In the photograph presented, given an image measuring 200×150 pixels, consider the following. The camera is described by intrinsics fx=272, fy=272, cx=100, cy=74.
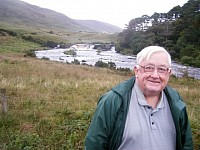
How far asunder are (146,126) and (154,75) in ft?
1.58

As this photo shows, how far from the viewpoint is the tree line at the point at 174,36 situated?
4078 centimetres

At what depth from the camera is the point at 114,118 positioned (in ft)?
8.14

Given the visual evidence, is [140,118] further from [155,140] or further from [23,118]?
→ [23,118]

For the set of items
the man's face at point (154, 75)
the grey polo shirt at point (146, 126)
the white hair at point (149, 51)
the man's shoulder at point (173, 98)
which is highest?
the white hair at point (149, 51)

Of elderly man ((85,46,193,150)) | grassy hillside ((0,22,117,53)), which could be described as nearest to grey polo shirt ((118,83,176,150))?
elderly man ((85,46,193,150))

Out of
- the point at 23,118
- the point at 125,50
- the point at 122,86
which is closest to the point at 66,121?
the point at 23,118

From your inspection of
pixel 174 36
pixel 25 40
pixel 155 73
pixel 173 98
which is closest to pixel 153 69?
pixel 155 73

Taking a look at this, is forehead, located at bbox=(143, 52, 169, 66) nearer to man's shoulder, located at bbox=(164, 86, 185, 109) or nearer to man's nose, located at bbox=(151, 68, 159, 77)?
man's nose, located at bbox=(151, 68, 159, 77)

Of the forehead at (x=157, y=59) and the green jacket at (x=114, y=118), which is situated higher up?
the forehead at (x=157, y=59)

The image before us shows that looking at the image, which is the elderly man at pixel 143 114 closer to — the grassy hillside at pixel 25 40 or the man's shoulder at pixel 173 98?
the man's shoulder at pixel 173 98

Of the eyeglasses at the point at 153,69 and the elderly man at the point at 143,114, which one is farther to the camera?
the eyeglasses at the point at 153,69

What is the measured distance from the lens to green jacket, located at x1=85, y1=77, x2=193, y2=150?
Answer: 2.48 metres

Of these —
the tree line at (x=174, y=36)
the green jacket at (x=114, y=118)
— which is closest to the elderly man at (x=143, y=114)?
the green jacket at (x=114, y=118)

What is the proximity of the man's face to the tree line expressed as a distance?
35183mm
